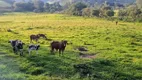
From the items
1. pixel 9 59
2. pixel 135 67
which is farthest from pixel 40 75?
pixel 135 67

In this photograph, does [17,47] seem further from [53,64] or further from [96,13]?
[96,13]

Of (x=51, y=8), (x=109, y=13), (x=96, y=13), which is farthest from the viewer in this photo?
(x=51, y=8)

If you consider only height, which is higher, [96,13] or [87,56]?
[96,13]

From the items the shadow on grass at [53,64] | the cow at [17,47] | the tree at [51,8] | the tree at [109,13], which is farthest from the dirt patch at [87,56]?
the tree at [51,8]

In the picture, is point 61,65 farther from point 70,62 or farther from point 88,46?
point 88,46

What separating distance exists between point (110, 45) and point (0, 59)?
1377cm

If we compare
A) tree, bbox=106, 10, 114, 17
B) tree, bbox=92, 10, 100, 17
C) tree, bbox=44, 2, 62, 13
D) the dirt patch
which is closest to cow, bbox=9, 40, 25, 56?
the dirt patch

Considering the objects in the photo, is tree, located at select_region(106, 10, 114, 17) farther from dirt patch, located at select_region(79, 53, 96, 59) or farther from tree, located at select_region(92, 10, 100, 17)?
dirt patch, located at select_region(79, 53, 96, 59)

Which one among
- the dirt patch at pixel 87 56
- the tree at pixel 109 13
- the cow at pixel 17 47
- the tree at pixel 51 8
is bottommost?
the dirt patch at pixel 87 56

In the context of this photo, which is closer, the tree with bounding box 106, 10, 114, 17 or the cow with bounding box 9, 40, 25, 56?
the cow with bounding box 9, 40, 25, 56

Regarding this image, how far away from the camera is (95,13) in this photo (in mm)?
94438

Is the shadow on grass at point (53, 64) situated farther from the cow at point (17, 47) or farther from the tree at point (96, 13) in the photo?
the tree at point (96, 13)

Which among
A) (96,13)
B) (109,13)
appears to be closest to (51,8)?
(96,13)

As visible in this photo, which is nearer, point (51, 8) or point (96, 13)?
point (96, 13)
